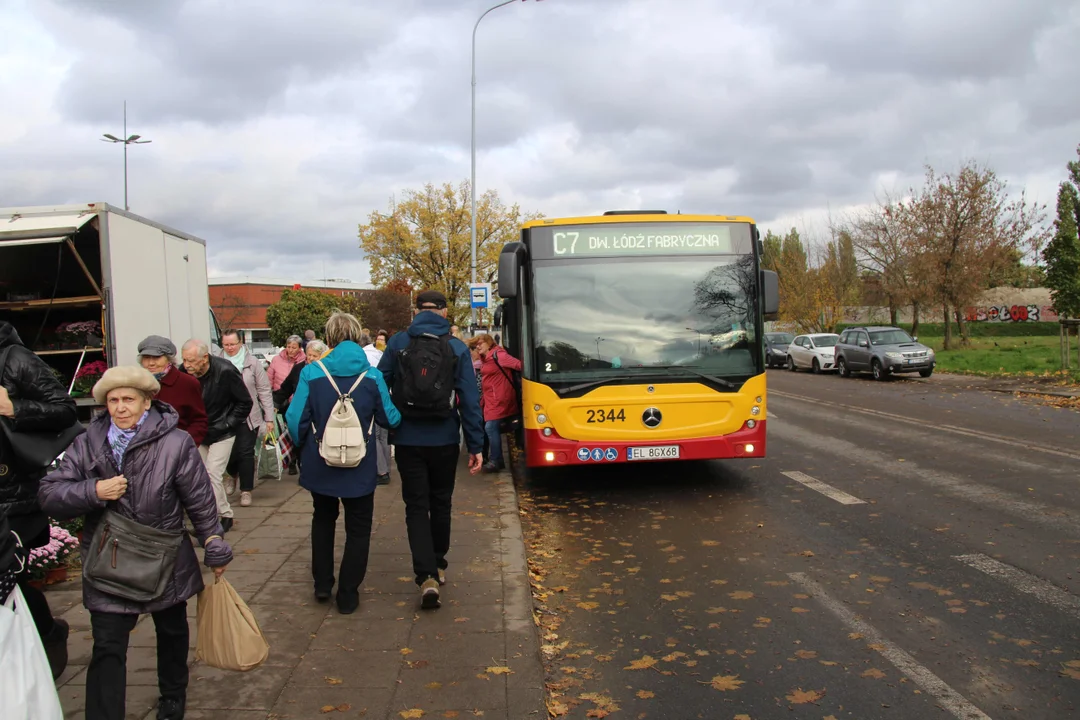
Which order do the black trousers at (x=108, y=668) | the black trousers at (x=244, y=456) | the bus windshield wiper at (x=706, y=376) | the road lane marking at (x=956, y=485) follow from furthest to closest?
the bus windshield wiper at (x=706, y=376)
the black trousers at (x=244, y=456)
the road lane marking at (x=956, y=485)
the black trousers at (x=108, y=668)

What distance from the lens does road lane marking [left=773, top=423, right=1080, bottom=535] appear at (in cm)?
729

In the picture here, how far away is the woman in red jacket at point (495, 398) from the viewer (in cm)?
1074

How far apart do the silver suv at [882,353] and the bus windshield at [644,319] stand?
19.3m

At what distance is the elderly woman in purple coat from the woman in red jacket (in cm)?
712

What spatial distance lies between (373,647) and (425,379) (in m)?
1.57

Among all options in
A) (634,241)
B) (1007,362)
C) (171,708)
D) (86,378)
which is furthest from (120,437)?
(1007,362)

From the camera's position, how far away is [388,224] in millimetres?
41844

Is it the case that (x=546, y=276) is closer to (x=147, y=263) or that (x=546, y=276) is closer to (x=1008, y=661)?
(x=147, y=263)

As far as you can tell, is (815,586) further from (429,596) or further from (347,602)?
(347,602)

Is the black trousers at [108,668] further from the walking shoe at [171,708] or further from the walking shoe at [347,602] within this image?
the walking shoe at [347,602]

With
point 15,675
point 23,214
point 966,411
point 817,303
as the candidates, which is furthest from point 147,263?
point 817,303

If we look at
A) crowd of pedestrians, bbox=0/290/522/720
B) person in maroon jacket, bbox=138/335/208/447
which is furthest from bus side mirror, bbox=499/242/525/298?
person in maroon jacket, bbox=138/335/208/447

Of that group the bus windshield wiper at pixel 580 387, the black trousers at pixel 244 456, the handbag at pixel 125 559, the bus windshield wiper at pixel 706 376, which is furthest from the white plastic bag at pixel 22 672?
the bus windshield wiper at pixel 706 376

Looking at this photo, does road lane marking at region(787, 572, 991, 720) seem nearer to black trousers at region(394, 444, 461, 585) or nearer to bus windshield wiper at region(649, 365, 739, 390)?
black trousers at region(394, 444, 461, 585)
